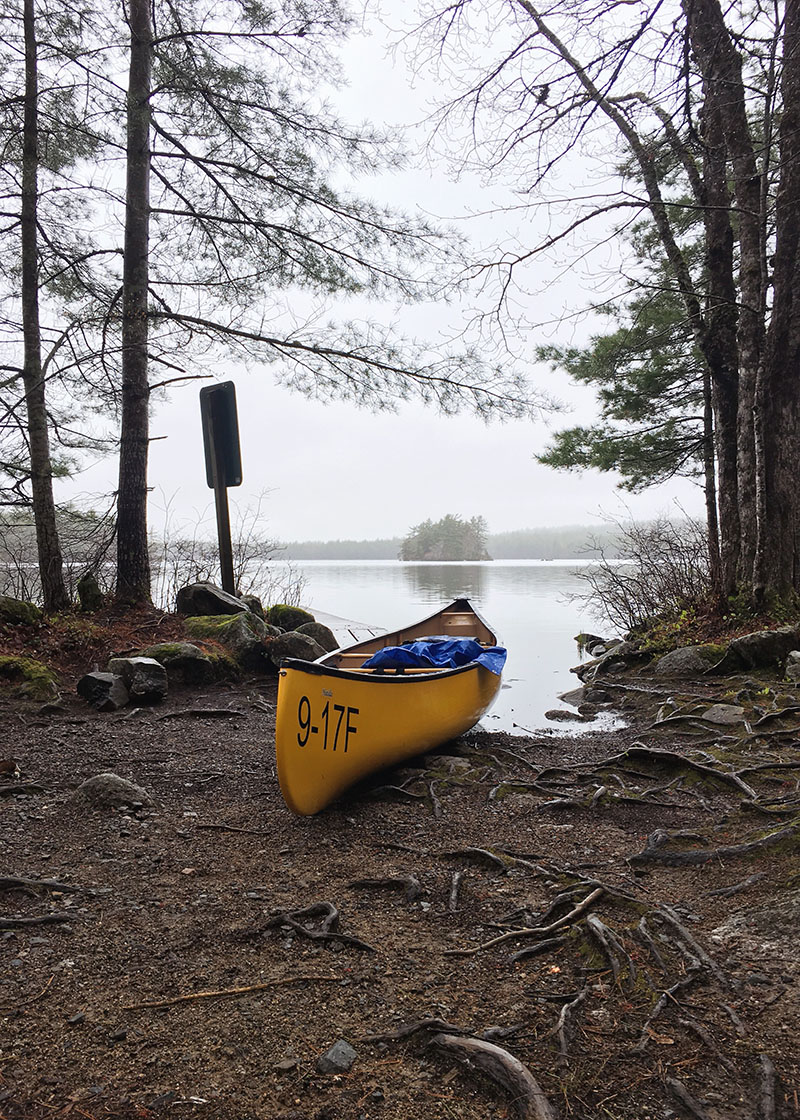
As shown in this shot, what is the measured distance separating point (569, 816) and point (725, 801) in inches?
33.9

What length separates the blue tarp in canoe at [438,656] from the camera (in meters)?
5.27

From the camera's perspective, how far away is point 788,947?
2164 mm

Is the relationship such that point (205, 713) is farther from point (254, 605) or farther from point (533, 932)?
point (533, 932)

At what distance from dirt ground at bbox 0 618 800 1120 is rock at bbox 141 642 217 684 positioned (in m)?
2.42

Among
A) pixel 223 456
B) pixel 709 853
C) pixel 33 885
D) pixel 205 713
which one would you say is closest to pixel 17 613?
pixel 205 713

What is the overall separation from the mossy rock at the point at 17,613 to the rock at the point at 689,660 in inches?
275

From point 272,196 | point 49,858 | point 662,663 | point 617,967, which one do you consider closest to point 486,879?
point 617,967

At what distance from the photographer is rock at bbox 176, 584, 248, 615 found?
866 centimetres

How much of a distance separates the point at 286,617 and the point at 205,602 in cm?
111

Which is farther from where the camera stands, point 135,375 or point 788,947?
point 135,375

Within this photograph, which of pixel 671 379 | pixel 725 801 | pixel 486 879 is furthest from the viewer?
pixel 671 379

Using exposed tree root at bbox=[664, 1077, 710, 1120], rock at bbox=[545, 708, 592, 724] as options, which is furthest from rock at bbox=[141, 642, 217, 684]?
exposed tree root at bbox=[664, 1077, 710, 1120]

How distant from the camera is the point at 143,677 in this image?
6273 millimetres

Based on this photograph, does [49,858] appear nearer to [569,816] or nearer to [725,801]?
[569,816]
